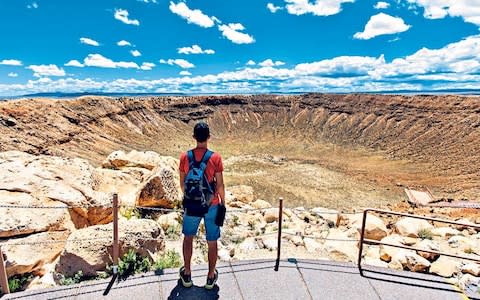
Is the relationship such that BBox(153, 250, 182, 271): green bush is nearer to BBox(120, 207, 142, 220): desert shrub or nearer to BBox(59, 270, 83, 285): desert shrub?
BBox(59, 270, 83, 285): desert shrub

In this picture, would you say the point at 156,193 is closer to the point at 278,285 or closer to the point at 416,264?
the point at 278,285

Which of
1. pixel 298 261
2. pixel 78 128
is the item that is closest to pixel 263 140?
pixel 78 128

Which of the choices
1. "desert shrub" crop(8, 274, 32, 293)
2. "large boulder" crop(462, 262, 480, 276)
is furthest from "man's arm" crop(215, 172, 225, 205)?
"large boulder" crop(462, 262, 480, 276)

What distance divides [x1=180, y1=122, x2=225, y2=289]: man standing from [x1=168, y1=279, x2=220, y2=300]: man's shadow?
65 millimetres

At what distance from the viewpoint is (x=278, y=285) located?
15.9ft

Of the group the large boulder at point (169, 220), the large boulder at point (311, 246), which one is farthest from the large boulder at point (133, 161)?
the large boulder at point (311, 246)

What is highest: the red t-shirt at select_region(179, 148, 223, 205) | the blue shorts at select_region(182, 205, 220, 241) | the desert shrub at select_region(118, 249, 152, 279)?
the red t-shirt at select_region(179, 148, 223, 205)

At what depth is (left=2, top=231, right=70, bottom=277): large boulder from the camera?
519 centimetres

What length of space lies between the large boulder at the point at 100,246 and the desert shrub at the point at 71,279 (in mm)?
62

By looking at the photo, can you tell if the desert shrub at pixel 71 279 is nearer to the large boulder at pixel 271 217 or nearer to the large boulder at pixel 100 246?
the large boulder at pixel 100 246

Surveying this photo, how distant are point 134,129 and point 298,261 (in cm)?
5575

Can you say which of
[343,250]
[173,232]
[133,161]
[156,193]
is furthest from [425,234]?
[133,161]

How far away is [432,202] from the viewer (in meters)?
26.4

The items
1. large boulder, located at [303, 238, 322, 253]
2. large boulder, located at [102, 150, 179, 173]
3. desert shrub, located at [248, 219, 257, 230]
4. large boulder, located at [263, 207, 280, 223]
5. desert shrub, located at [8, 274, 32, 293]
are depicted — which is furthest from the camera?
large boulder, located at [102, 150, 179, 173]
